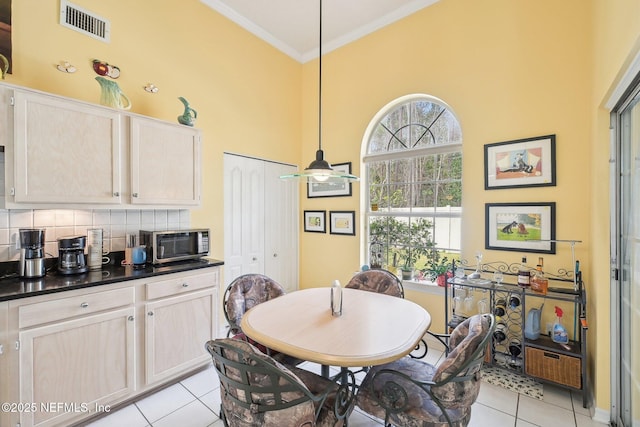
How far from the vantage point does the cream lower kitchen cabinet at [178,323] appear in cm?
224

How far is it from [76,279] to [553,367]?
11.7 ft

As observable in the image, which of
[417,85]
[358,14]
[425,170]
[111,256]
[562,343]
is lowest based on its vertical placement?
[562,343]

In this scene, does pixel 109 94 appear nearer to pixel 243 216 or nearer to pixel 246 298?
pixel 243 216

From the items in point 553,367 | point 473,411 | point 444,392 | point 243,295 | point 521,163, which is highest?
point 521,163

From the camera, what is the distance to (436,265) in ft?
10.6

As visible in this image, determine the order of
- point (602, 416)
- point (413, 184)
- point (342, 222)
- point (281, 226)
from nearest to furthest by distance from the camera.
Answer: point (602, 416), point (413, 184), point (342, 222), point (281, 226)

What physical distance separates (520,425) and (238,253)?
2.99m

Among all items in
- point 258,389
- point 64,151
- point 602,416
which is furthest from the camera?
point 64,151

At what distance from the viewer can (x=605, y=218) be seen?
1977 mm

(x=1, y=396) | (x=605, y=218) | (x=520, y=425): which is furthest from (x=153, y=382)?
(x=605, y=218)

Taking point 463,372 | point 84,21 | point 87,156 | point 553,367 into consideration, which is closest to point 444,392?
point 463,372

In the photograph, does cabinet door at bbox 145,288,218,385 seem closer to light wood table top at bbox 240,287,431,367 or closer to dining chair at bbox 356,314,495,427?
light wood table top at bbox 240,287,431,367

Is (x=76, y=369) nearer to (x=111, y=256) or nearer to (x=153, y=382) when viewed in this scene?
(x=153, y=382)

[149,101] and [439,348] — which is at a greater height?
[149,101]
